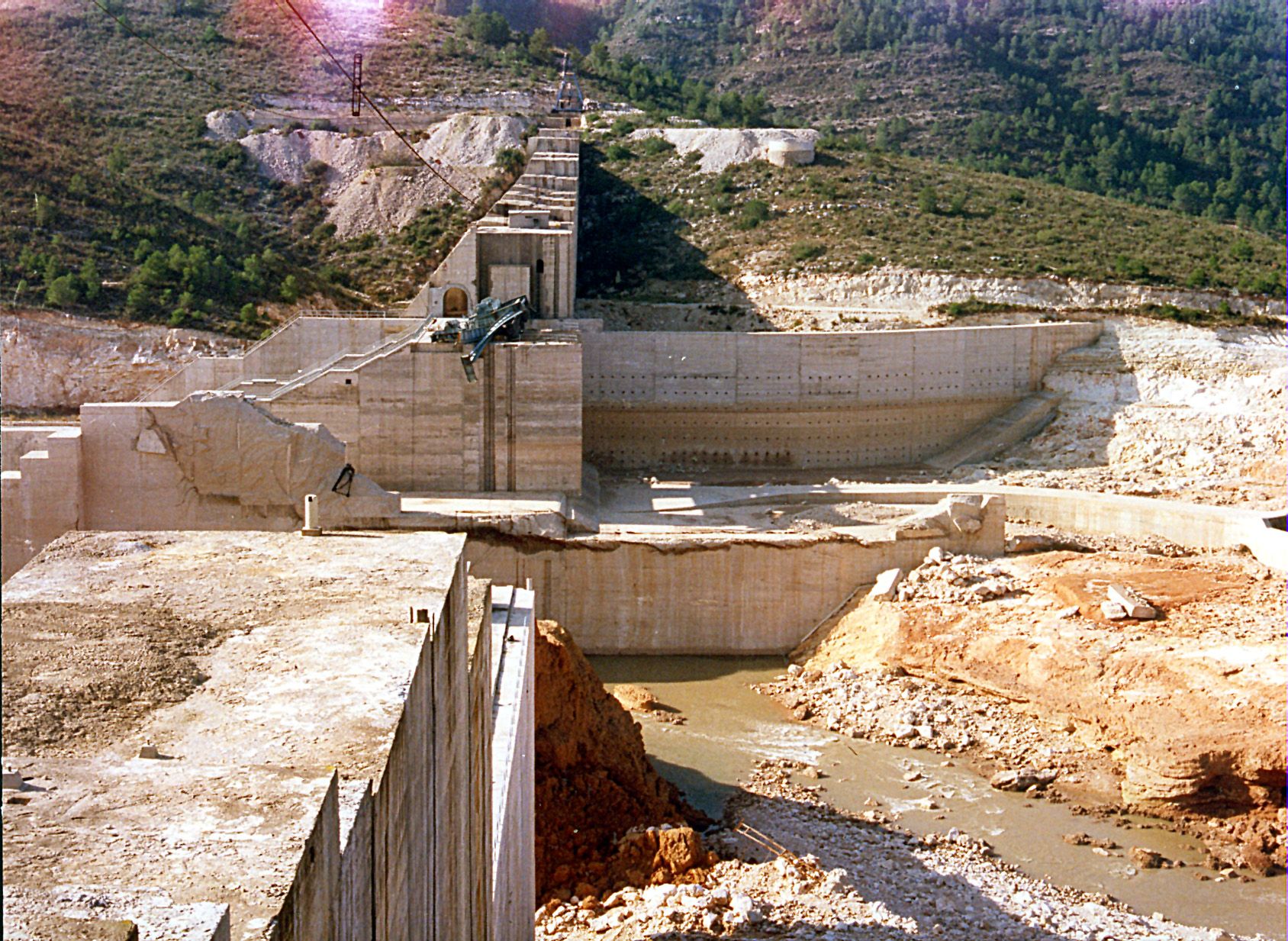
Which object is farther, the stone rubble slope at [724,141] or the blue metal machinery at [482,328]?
the stone rubble slope at [724,141]

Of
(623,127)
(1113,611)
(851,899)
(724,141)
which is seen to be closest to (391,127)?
(623,127)

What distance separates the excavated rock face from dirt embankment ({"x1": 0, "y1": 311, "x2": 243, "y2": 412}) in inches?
674

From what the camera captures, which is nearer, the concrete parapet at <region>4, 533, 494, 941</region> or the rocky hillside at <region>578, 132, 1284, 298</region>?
the concrete parapet at <region>4, 533, 494, 941</region>

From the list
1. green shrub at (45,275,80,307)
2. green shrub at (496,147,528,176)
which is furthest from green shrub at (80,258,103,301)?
green shrub at (496,147,528,176)

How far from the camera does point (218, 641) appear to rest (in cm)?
736

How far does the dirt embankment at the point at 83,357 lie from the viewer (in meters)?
31.6

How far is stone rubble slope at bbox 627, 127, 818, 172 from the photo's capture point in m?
49.5

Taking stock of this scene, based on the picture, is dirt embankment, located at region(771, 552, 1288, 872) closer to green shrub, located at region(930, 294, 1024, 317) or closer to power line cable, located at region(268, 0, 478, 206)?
green shrub, located at region(930, 294, 1024, 317)

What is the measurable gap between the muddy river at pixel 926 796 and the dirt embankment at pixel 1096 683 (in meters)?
0.47

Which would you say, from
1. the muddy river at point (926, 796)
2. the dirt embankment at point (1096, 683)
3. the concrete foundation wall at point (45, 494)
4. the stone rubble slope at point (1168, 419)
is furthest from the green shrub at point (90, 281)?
the stone rubble slope at point (1168, 419)

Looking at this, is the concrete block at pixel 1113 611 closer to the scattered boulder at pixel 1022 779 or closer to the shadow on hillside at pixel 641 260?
the scattered boulder at pixel 1022 779

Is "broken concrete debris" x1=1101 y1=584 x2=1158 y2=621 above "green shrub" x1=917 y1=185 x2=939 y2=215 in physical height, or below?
below

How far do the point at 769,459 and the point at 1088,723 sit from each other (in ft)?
44.0

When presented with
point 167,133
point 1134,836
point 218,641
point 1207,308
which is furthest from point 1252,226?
point 218,641
